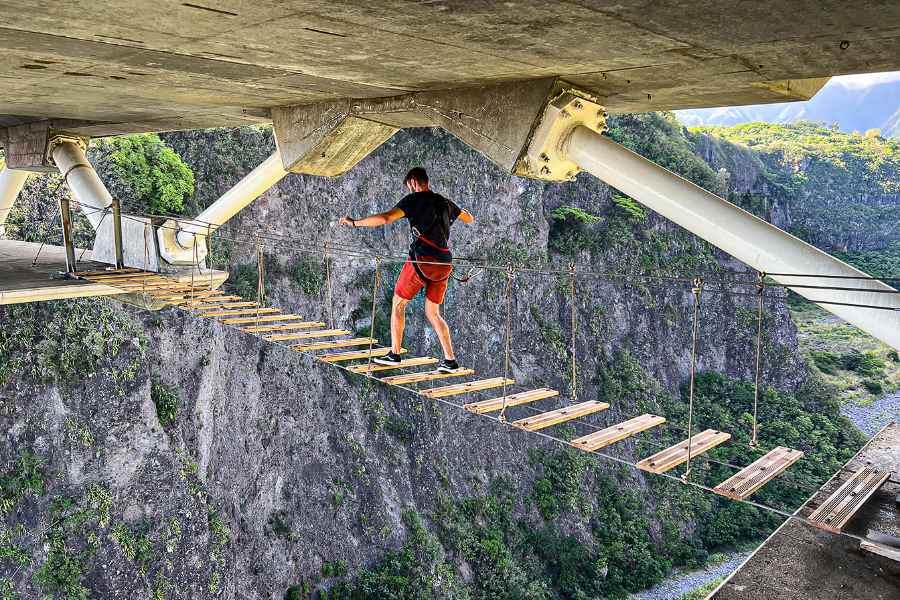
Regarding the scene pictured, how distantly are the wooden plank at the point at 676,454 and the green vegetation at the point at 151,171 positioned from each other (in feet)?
42.4

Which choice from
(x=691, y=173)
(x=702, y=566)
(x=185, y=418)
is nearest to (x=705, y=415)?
(x=702, y=566)

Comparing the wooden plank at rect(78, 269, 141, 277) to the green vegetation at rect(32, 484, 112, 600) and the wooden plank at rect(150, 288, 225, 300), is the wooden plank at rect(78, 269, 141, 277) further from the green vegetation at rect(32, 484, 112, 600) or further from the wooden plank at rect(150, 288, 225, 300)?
the green vegetation at rect(32, 484, 112, 600)

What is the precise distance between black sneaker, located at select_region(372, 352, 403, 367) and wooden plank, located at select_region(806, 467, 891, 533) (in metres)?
2.91

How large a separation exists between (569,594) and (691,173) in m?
17.1

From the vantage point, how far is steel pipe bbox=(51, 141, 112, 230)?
8.34 metres

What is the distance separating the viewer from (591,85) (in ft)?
12.8

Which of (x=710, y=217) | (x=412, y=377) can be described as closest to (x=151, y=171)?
(x=412, y=377)

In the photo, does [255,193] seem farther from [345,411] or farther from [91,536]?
[345,411]

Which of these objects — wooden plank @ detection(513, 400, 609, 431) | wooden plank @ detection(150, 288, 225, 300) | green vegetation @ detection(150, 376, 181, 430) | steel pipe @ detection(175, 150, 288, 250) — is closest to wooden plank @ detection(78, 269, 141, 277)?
steel pipe @ detection(175, 150, 288, 250)

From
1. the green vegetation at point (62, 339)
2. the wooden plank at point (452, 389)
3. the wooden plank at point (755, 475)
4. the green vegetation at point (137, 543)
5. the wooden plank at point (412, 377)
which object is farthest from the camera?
the green vegetation at point (137, 543)

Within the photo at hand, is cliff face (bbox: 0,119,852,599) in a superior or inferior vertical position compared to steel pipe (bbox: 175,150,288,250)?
inferior

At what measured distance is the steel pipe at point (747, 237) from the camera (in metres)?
3.10

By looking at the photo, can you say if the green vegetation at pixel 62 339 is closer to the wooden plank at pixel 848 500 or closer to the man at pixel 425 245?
the man at pixel 425 245

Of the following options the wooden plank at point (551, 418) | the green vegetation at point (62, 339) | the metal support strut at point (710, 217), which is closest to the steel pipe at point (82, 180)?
the green vegetation at point (62, 339)
